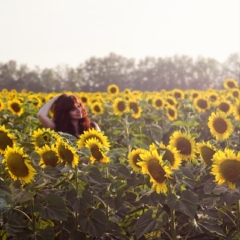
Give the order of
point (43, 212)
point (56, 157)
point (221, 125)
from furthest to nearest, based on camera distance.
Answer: point (221, 125)
point (56, 157)
point (43, 212)

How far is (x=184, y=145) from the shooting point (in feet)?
12.6

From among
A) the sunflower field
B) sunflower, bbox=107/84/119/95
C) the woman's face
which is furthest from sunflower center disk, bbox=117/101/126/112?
the sunflower field

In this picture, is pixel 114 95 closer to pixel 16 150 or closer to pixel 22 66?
pixel 16 150

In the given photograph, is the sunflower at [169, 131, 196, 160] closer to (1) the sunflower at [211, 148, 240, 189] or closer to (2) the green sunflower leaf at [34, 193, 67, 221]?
(1) the sunflower at [211, 148, 240, 189]

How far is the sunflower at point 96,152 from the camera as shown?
11.7 ft

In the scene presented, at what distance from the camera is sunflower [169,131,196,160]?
3.80 m

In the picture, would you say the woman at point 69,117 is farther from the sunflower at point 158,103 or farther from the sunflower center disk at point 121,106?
the sunflower at point 158,103

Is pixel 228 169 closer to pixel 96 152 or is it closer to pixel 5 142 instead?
pixel 96 152

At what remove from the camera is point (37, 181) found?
3.27m

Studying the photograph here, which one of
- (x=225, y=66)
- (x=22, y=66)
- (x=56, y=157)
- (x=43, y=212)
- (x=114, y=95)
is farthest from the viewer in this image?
(x=22, y=66)

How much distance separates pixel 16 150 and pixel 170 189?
3.08ft

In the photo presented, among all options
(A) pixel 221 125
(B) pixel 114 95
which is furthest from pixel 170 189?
(B) pixel 114 95

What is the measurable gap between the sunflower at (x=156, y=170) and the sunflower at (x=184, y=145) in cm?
62

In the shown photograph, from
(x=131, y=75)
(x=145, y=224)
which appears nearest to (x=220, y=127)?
(x=145, y=224)
